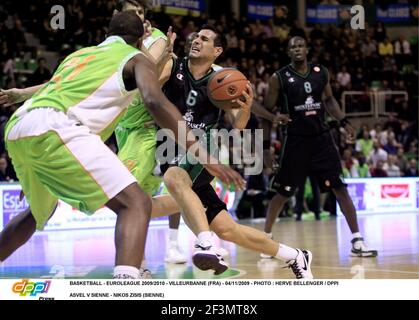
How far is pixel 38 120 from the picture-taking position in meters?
4.57

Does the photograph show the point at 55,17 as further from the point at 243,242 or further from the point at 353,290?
the point at 353,290

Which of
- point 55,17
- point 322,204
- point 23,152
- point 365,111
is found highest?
point 55,17

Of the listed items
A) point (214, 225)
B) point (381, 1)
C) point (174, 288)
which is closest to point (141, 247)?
point (174, 288)

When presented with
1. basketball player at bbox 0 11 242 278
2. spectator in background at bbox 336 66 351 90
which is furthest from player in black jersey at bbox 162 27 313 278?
spectator in background at bbox 336 66 351 90

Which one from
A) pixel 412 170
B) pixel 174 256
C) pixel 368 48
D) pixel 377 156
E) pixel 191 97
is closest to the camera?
pixel 191 97

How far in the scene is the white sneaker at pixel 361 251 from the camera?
26.5 ft

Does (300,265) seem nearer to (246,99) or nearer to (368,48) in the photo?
(246,99)

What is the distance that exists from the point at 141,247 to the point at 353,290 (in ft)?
3.85

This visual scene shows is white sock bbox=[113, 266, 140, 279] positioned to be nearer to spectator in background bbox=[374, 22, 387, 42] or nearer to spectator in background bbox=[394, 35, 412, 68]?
spectator in background bbox=[394, 35, 412, 68]

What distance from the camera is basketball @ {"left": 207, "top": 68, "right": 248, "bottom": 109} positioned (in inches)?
230

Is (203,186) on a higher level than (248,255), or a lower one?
higher

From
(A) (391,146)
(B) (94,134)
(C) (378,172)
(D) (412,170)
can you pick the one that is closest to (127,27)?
(B) (94,134)

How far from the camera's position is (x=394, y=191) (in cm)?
1778

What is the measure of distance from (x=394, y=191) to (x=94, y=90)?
14063 mm
